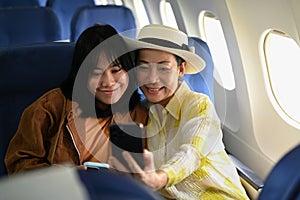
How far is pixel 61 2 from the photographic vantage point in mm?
5176

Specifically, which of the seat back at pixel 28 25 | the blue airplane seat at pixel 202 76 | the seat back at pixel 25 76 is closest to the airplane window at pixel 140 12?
the seat back at pixel 28 25

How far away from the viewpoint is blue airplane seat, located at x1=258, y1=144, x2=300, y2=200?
29.5 inches

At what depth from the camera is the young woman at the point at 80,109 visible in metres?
1.66

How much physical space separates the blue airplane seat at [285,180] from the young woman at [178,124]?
0.76 metres

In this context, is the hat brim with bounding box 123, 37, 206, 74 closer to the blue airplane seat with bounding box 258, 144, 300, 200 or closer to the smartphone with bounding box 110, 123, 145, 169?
the smartphone with bounding box 110, 123, 145, 169

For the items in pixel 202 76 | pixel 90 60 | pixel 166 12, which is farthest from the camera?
pixel 166 12

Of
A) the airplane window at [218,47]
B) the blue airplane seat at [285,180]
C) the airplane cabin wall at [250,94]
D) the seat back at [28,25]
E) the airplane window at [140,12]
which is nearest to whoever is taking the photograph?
the blue airplane seat at [285,180]

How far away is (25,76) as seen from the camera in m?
1.81

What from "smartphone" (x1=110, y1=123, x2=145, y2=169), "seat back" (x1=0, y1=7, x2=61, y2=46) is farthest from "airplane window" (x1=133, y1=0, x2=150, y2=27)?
"smartphone" (x1=110, y1=123, x2=145, y2=169)

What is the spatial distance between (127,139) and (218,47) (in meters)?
1.51

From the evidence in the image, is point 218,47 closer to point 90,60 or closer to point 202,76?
point 202,76

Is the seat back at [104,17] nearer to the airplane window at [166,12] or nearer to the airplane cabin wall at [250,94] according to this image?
the airplane window at [166,12]

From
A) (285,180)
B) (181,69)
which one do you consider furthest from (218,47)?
(285,180)

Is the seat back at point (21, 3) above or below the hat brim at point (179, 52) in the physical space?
below
